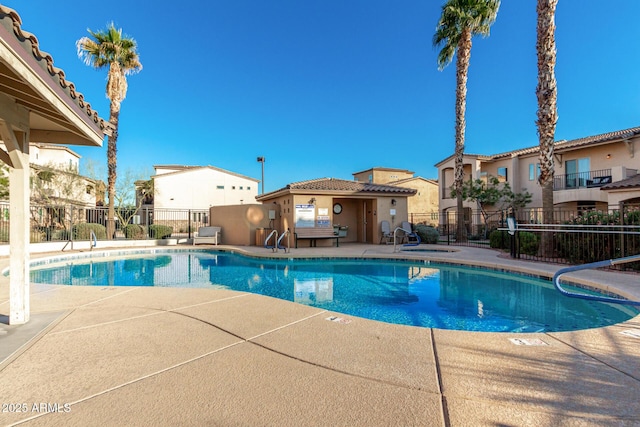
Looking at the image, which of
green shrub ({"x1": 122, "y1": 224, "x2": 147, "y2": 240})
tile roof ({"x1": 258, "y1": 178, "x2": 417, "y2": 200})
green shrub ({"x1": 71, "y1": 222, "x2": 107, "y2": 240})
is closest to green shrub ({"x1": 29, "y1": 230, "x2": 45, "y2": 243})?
green shrub ({"x1": 71, "y1": 222, "x2": 107, "y2": 240})

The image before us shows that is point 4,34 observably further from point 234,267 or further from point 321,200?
point 321,200

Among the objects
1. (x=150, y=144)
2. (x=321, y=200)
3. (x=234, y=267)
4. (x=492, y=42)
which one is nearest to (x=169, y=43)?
(x=150, y=144)

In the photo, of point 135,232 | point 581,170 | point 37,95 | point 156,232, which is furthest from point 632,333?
point 581,170

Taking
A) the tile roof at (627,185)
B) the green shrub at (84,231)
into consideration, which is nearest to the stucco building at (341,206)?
the green shrub at (84,231)

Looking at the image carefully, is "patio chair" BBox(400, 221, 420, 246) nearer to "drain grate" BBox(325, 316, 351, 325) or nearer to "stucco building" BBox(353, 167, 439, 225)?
"drain grate" BBox(325, 316, 351, 325)

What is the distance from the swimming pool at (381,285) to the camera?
5.64m

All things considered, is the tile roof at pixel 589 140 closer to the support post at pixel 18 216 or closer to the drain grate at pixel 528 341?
the drain grate at pixel 528 341

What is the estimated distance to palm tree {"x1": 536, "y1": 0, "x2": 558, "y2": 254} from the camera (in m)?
10.7

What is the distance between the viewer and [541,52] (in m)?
11.0

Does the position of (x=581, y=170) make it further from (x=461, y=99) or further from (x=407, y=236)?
(x=407, y=236)

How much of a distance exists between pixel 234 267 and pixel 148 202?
28.3 meters

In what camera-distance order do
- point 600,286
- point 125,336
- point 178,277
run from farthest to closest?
point 178,277 < point 600,286 < point 125,336

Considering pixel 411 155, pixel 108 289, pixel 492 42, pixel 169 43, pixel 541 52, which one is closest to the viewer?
pixel 108 289

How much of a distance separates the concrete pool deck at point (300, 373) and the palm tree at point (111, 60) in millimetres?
16745
